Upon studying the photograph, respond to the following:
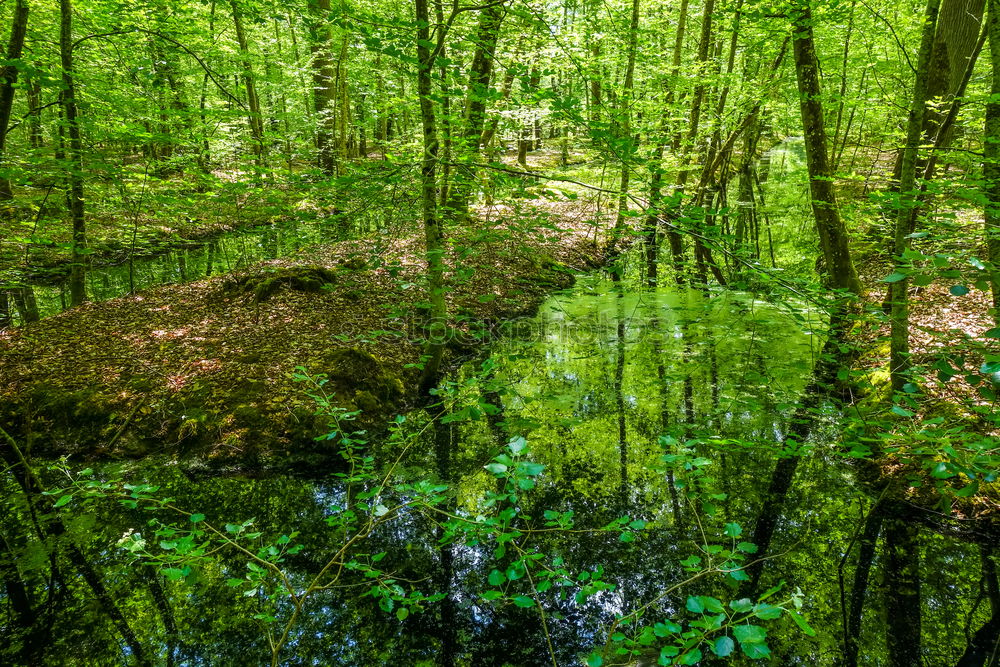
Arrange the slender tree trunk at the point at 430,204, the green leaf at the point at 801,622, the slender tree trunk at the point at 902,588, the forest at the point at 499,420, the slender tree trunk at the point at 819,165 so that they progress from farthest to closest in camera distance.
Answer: the slender tree trunk at the point at 819,165
the slender tree trunk at the point at 430,204
the slender tree trunk at the point at 902,588
the forest at the point at 499,420
the green leaf at the point at 801,622

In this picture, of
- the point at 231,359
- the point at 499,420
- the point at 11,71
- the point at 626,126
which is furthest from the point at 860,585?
the point at 11,71

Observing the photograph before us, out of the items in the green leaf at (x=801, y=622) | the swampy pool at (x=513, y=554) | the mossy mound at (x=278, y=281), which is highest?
the green leaf at (x=801, y=622)

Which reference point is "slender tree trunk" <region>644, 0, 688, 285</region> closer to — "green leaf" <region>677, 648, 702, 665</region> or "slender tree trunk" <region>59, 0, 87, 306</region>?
"green leaf" <region>677, 648, 702, 665</region>

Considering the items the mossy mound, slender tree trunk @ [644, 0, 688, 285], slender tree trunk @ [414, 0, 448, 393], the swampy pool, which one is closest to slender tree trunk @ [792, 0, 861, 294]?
slender tree trunk @ [644, 0, 688, 285]

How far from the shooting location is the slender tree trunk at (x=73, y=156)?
6582 millimetres

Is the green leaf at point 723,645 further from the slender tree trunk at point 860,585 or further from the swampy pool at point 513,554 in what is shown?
the slender tree trunk at point 860,585

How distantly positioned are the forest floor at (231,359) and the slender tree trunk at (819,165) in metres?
3.95

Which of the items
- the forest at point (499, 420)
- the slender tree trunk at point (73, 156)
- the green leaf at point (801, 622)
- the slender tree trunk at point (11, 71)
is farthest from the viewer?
the slender tree trunk at point (73, 156)

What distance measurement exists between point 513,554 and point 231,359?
17.5ft

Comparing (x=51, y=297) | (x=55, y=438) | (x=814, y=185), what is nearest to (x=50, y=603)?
(x=55, y=438)

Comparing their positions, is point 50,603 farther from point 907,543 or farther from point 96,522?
point 907,543

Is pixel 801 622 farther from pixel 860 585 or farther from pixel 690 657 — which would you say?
pixel 860 585

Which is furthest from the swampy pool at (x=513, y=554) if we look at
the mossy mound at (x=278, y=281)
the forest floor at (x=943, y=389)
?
the mossy mound at (x=278, y=281)

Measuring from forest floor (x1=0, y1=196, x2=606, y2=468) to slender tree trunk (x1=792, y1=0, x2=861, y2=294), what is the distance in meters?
3.95
